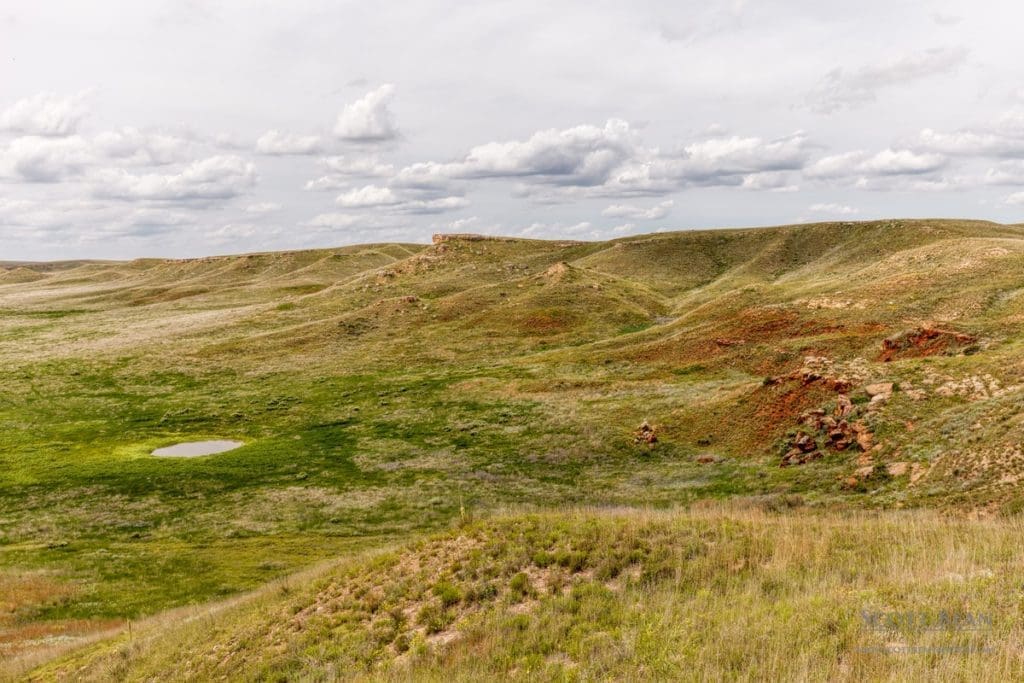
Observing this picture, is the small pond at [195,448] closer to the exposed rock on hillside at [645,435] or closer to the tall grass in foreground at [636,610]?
the tall grass in foreground at [636,610]

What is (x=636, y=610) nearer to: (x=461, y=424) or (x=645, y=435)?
(x=645, y=435)

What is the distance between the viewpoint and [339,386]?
66312 mm

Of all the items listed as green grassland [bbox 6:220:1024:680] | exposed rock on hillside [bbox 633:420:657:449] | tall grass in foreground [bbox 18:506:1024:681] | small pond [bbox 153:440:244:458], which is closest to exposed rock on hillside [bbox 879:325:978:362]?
green grassland [bbox 6:220:1024:680]

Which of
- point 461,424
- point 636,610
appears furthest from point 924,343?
point 636,610

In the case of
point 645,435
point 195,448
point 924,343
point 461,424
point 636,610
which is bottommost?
point 195,448

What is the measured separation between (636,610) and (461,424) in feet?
126

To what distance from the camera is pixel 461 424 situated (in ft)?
169

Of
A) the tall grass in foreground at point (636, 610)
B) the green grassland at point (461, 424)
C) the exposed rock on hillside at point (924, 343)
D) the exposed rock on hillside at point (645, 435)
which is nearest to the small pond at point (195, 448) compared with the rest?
the green grassland at point (461, 424)

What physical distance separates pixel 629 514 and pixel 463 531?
5.73 metres

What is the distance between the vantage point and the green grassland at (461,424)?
27.0m

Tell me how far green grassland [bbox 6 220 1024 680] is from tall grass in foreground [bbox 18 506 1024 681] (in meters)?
0.38

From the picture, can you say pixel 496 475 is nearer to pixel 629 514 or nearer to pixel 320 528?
pixel 320 528

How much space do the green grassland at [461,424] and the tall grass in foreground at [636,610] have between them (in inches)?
15.0

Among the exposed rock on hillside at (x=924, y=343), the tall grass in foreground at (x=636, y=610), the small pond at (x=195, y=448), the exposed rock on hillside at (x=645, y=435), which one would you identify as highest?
the exposed rock on hillside at (x=924, y=343)
